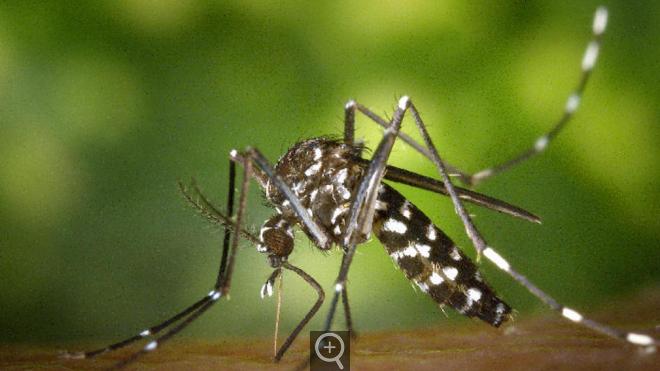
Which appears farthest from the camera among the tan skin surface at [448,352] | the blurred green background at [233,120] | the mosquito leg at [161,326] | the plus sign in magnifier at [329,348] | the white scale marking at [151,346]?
the blurred green background at [233,120]

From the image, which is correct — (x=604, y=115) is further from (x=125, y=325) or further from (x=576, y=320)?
(x=125, y=325)

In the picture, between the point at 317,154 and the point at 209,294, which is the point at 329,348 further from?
the point at 317,154

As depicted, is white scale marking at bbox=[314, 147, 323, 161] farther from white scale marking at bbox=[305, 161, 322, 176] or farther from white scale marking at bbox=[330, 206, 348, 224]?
white scale marking at bbox=[330, 206, 348, 224]

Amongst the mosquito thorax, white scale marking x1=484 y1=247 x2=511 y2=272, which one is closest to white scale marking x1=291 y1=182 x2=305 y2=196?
the mosquito thorax

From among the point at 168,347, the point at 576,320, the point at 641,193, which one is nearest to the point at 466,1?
the point at 641,193

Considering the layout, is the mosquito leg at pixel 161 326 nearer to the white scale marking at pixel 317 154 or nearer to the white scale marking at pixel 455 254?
the white scale marking at pixel 317 154

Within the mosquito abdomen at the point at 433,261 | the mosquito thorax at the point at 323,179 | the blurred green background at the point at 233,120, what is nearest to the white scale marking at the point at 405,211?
the mosquito abdomen at the point at 433,261
